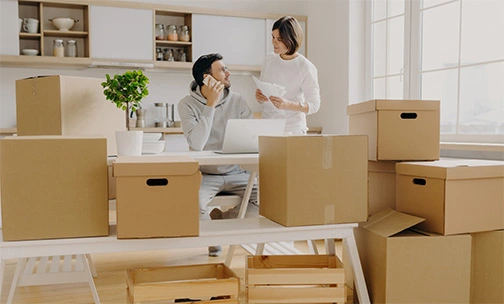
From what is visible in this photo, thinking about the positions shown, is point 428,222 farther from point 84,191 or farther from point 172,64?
point 172,64

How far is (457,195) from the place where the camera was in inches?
78.5

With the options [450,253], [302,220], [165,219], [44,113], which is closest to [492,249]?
[450,253]

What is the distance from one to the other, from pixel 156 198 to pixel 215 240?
27 centimetres

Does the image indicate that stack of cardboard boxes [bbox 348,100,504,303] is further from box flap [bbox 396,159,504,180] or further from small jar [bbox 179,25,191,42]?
small jar [bbox 179,25,191,42]

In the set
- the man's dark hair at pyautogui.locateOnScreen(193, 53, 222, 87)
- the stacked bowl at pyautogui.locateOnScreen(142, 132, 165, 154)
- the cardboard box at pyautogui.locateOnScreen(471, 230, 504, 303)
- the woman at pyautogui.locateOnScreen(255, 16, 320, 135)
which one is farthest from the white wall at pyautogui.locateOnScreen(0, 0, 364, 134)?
the stacked bowl at pyautogui.locateOnScreen(142, 132, 165, 154)

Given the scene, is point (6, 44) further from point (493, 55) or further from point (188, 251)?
point (493, 55)

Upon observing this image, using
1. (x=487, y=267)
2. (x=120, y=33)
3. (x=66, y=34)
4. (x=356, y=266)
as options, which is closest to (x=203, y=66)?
(x=356, y=266)

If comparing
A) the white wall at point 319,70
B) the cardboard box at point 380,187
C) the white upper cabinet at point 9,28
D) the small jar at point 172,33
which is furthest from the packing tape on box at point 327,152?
the white upper cabinet at point 9,28

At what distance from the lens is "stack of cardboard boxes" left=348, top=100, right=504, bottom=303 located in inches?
77.6

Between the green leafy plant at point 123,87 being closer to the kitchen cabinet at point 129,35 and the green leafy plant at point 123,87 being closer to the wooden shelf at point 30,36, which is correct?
the kitchen cabinet at point 129,35

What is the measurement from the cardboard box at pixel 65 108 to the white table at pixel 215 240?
43cm

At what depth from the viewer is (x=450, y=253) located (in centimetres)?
200

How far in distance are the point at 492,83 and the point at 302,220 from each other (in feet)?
6.48

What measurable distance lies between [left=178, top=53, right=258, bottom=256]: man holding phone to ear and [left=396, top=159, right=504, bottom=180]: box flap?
3.16 ft
